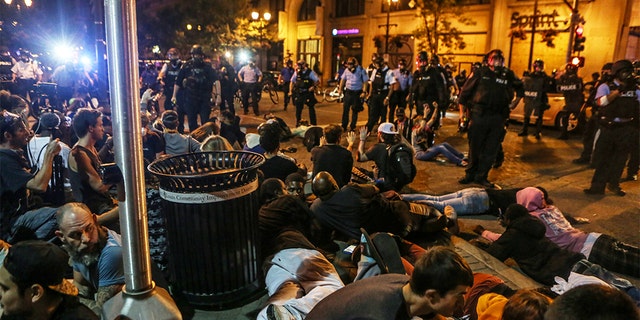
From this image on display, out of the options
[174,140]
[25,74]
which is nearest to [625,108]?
[174,140]

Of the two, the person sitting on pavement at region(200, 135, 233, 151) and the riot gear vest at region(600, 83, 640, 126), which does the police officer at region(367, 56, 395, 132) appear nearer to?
the riot gear vest at region(600, 83, 640, 126)

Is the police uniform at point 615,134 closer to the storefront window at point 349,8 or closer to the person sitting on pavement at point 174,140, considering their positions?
the person sitting on pavement at point 174,140

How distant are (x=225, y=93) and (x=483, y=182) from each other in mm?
8611

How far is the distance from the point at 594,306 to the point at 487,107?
19.4 feet

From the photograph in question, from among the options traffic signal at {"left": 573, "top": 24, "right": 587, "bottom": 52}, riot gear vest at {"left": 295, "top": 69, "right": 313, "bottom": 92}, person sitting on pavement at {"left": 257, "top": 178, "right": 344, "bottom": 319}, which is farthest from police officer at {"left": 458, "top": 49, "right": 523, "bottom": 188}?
traffic signal at {"left": 573, "top": 24, "right": 587, "bottom": 52}

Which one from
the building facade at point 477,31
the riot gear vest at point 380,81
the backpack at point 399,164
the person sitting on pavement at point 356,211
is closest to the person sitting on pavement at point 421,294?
the person sitting on pavement at point 356,211

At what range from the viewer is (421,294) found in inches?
82.8

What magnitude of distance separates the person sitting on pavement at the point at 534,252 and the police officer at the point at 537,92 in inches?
324

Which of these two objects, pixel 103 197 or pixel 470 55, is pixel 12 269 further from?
pixel 470 55

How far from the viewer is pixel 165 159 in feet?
12.3

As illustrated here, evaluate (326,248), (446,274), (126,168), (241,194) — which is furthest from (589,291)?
(326,248)

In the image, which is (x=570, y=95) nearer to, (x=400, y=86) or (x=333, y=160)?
(x=400, y=86)

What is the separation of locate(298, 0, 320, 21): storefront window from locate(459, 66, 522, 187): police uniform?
32.2 m

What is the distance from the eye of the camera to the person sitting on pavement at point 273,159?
529cm
